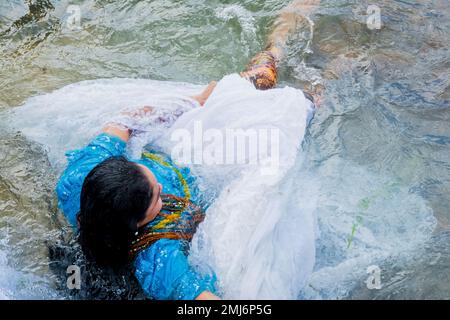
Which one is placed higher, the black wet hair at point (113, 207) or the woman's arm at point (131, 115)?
the black wet hair at point (113, 207)

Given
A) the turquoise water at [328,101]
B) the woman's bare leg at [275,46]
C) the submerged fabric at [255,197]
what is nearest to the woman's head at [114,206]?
the submerged fabric at [255,197]

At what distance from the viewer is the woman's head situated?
2.14 m

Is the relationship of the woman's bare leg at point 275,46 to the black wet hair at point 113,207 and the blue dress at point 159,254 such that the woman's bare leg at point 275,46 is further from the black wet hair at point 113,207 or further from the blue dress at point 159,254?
the black wet hair at point 113,207

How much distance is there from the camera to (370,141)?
334 centimetres

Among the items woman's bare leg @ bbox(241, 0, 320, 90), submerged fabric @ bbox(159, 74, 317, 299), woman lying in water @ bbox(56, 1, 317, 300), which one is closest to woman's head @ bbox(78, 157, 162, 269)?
woman lying in water @ bbox(56, 1, 317, 300)

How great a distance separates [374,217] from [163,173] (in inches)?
44.8

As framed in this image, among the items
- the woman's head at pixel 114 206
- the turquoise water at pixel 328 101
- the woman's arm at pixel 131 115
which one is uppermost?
the woman's head at pixel 114 206

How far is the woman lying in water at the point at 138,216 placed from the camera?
7.08 feet

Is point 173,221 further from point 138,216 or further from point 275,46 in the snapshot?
point 275,46

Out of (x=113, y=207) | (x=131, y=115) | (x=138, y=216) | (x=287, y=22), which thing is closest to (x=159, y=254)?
(x=138, y=216)

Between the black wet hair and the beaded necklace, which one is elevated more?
the black wet hair

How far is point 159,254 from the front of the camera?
231 cm

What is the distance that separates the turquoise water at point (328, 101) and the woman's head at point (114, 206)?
2.08 ft

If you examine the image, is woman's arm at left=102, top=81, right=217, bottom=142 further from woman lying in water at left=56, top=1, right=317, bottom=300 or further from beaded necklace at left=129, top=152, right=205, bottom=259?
beaded necklace at left=129, top=152, right=205, bottom=259
